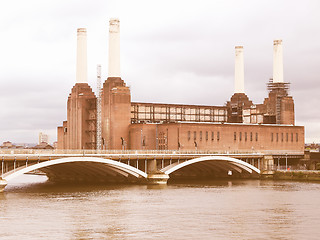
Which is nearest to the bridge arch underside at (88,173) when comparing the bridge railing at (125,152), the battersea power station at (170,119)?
the bridge railing at (125,152)

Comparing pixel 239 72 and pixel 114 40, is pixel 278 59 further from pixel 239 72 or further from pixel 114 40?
pixel 114 40

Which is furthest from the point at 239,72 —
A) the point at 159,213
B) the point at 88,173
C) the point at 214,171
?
the point at 159,213

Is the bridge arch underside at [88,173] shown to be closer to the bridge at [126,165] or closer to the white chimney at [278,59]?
the bridge at [126,165]

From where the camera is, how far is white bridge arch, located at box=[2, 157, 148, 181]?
7891cm

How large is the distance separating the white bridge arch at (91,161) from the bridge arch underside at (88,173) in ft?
0.51

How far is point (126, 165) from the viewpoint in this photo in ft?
298

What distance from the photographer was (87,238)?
46.6 metres

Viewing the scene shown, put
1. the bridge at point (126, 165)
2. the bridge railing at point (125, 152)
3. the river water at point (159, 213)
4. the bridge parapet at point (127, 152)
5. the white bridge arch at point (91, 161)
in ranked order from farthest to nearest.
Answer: the bridge railing at point (125, 152)
the bridge parapet at point (127, 152)
the bridge at point (126, 165)
the white bridge arch at point (91, 161)
the river water at point (159, 213)

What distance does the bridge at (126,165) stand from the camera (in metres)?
81.2

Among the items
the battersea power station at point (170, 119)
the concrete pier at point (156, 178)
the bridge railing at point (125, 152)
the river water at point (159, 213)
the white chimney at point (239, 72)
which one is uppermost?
the white chimney at point (239, 72)

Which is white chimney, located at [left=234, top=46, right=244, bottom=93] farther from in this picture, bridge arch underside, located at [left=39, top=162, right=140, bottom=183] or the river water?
the river water

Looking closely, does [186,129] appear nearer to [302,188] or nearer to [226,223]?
[302,188]

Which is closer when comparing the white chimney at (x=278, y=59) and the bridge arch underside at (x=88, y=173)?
the bridge arch underside at (x=88, y=173)

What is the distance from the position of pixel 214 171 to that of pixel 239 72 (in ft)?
127
